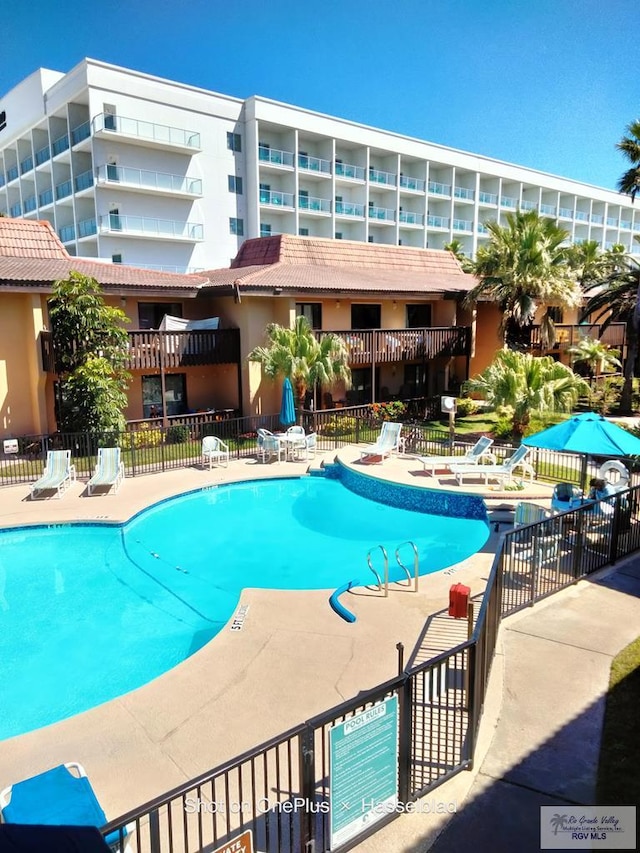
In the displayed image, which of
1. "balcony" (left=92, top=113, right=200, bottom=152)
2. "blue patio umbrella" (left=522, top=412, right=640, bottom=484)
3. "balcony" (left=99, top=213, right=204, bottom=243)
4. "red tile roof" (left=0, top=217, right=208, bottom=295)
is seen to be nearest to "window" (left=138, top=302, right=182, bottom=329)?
"red tile roof" (left=0, top=217, right=208, bottom=295)

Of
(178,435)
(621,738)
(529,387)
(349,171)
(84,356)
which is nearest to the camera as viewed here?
(621,738)

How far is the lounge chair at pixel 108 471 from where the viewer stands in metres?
16.9

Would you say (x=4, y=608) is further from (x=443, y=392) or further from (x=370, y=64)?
(x=443, y=392)

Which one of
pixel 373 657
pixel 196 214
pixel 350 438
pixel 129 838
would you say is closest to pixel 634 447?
pixel 373 657

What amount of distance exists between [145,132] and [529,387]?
36844mm

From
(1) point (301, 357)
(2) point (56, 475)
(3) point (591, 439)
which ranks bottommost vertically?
(2) point (56, 475)

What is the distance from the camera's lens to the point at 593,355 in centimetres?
3012

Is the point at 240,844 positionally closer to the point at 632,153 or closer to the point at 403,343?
the point at 403,343

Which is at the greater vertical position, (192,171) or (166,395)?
(192,171)

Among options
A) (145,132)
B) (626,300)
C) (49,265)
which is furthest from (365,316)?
(145,132)

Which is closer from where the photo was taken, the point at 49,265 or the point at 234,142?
the point at 49,265

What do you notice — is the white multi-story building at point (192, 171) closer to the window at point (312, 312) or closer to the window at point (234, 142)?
the window at point (234, 142)

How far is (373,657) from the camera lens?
7645mm

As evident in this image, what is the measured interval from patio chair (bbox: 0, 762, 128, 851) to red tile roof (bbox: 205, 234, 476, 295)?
753 inches
